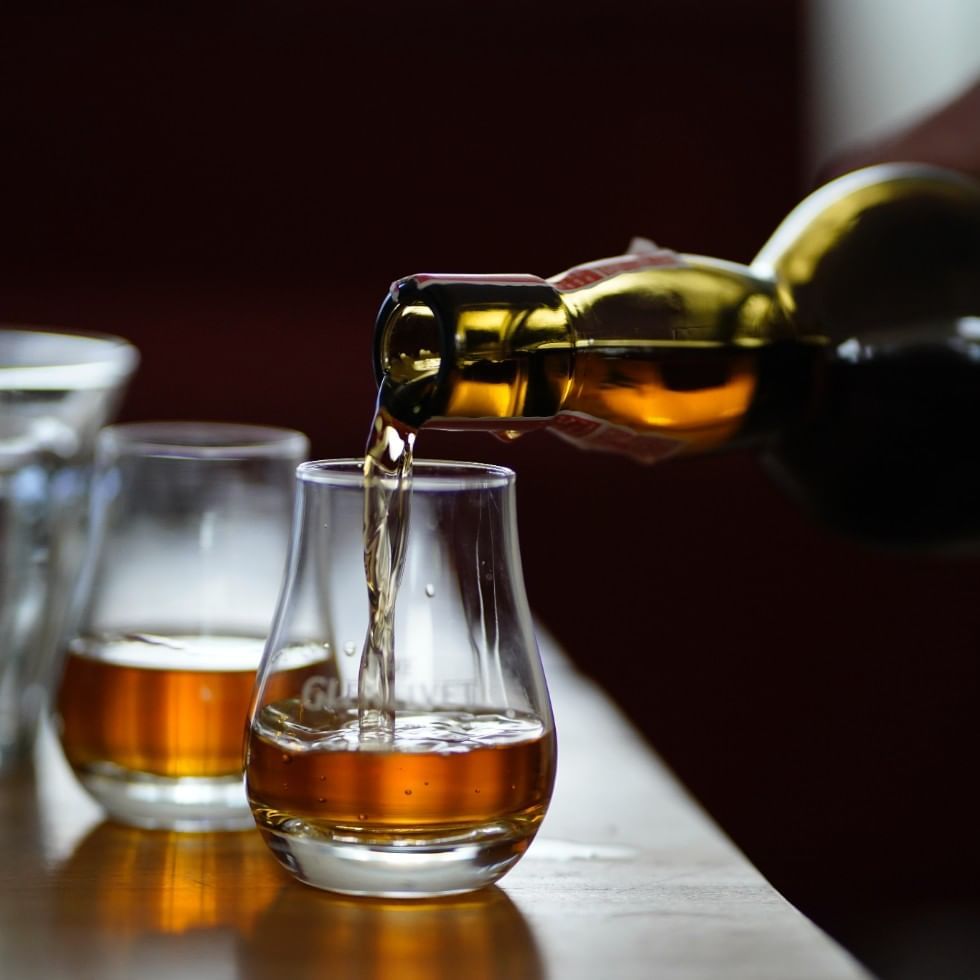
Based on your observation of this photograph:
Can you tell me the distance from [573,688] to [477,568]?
387mm

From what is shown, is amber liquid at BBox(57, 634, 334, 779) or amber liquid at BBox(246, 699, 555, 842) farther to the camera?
amber liquid at BBox(57, 634, 334, 779)

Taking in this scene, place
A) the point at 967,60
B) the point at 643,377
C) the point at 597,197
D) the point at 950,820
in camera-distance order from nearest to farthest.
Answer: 1. the point at 643,377
2. the point at 950,820
3. the point at 597,197
4. the point at 967,60

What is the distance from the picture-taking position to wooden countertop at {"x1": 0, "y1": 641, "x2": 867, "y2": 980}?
22.3 inches

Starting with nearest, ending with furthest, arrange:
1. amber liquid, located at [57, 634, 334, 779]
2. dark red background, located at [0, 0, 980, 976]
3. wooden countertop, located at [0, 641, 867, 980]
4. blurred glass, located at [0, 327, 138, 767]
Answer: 1. wooden countertop, located at [0, 641, 867, 980]
2. amber liquid, located at [57, 634, 334, 779]
3. blurred glass, located at [0, 327, 138, 767]
4. dark red background, located at [0, 0, 980, 976]

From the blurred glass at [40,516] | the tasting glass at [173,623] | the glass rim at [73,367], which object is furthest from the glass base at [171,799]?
the glass rim at [73,367]

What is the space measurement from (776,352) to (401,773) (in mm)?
355

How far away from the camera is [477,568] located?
2.13 feet

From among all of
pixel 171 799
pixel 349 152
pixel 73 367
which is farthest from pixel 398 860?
pixel 349 152

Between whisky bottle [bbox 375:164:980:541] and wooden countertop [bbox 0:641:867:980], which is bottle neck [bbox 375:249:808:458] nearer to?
whisky bottle [bbox 375:164:980:541]

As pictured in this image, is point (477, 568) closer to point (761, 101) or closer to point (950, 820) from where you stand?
point (950, 820)

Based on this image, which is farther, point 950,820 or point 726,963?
point 950,820

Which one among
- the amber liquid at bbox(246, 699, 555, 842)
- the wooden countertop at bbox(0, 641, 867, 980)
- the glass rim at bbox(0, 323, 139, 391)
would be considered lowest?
the wooden countertop at bbox(0, 641, 867, 980)

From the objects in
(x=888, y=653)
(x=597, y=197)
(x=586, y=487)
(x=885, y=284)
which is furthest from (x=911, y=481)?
(x=597, y=197)

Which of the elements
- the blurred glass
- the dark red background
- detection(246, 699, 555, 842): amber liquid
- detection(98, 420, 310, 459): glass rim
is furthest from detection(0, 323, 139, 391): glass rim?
the dark red background
